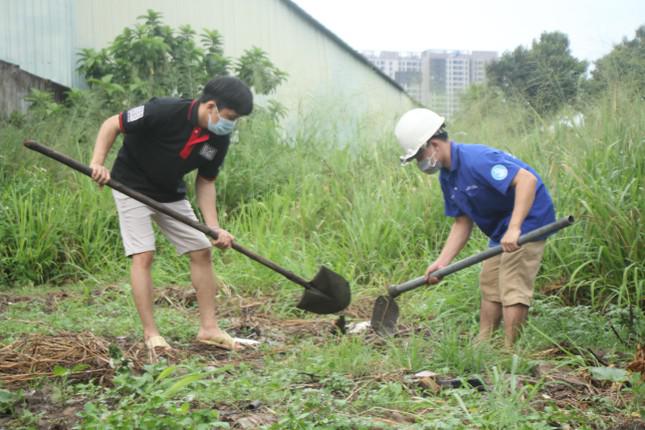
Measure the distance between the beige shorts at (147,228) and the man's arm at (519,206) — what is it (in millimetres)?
1846

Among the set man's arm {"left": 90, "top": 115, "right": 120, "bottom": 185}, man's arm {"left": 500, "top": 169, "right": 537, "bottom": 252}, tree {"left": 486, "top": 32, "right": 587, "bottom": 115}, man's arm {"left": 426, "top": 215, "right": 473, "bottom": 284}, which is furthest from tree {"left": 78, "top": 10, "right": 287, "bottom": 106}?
man's arm {"left": 500, "top": 169, "right": 537, "bottom": 252}

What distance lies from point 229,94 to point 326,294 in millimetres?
1473

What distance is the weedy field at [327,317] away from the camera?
3609mm

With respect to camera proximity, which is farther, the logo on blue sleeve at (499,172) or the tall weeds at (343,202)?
the tall weeds at (343,202)

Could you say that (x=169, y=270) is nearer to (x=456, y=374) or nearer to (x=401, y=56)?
(x=456, y=374)

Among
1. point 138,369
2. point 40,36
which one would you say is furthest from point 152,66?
point 138,369

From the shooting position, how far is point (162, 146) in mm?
5051

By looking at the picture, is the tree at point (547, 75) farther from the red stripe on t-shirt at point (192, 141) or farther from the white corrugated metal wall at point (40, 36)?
the white corrugated metal wall at point (40, 36)

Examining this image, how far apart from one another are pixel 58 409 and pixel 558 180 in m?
4.34

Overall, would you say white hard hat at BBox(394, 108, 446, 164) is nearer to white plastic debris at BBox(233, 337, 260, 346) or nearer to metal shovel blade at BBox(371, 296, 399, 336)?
metal shovel blade at BBox(371, 296, 399, 336)

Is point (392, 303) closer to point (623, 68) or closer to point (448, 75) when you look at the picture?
point (623, 68)

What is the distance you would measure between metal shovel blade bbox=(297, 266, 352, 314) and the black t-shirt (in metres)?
1.04

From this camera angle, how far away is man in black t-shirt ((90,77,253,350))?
4965mm

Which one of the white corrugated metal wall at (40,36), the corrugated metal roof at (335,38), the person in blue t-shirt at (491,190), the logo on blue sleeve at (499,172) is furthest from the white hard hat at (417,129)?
the corrugated metal roof at (335,38)
